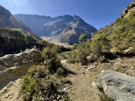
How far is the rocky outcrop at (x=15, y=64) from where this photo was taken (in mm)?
4877

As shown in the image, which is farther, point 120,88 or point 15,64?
point 15,64

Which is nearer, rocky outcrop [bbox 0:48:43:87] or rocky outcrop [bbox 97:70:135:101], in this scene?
rocky outcrop [bbox 97:70:135:101]

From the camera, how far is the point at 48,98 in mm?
2973

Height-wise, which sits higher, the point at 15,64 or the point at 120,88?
the point at 120,88

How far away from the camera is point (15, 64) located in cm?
586

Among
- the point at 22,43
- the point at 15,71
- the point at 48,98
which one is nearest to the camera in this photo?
the point at 48,98

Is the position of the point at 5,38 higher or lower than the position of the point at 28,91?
higher

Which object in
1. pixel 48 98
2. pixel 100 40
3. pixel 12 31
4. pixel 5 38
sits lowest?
pixel 48 98

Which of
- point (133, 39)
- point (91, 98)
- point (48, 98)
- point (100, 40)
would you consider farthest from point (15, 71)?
point (133, 39)

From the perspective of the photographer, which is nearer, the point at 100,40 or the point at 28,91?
the point at 28,91

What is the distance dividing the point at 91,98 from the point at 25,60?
21.0 feet

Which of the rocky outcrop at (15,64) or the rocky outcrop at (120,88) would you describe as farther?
the rocky outcrop at (15,64)

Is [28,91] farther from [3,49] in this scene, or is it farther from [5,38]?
[5,38]

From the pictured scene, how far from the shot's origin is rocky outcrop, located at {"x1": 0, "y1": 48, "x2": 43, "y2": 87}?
4.88 m
